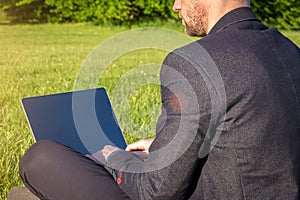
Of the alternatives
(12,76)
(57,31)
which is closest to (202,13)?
(12,76)

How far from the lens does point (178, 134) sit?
2.03 m

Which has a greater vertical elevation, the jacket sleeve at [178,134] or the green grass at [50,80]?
the jacket sleeve at [178,134]

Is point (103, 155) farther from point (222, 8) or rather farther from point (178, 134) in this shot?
point (222, 8)

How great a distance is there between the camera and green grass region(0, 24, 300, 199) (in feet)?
14.8

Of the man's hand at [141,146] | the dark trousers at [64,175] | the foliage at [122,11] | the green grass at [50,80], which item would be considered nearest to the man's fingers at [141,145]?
the man's hand at [141,146]

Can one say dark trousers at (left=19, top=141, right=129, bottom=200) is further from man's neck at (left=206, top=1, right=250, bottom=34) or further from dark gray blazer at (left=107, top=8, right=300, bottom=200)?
man's neck at (left=206, top=1, right=250, bottom=34)

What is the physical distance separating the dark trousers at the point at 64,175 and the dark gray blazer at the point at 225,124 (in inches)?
4.4

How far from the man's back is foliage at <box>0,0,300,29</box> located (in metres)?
16.1

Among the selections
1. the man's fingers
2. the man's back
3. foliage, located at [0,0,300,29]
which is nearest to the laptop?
the man's fingers

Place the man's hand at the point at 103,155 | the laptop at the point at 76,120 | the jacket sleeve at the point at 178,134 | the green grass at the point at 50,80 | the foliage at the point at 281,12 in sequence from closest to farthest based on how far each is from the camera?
the jacket sleeve at the point at 178,134, the man's hand at the point at 103,155, the laptop at the point at 76,120, the green grass at the point at 50,80, the foliage at the point at 281,12

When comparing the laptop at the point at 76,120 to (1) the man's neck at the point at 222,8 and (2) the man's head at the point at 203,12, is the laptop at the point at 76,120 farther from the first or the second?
(1) the man's neck at the point at 222,8

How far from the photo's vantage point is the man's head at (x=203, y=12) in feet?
7.28

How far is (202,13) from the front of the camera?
2.28m

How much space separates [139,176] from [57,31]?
604 inches
